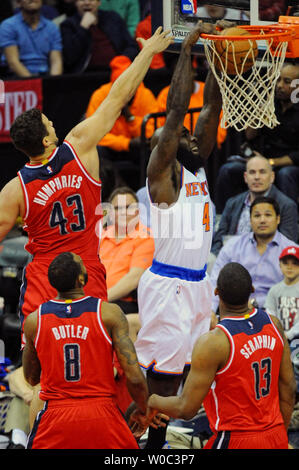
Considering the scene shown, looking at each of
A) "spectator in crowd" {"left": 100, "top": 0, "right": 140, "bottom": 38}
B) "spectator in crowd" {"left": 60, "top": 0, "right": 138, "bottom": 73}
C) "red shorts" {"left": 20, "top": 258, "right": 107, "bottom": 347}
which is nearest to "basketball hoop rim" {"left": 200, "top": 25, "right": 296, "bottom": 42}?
"red shorts" {"left": 20, "top": 258, "right": 107, "bottom": 347}

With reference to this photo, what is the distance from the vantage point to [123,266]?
24.7 feet

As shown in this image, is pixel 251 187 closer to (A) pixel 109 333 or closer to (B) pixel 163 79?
(B) pixel 163 79

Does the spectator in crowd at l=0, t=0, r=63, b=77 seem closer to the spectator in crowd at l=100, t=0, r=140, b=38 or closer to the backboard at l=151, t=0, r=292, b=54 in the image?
the spectator in crowd at l=100, t=0, r=140, b=38

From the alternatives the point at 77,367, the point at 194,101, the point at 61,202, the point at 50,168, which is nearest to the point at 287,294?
the point at 61,202

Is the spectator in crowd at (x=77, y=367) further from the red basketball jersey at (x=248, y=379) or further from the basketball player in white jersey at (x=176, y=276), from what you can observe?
the basketball player in white jersey at (x=176, y=276)

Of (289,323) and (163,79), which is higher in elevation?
(163,79)

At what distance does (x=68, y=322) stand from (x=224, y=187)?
4.68 meters

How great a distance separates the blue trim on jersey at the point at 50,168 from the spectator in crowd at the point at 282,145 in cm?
361

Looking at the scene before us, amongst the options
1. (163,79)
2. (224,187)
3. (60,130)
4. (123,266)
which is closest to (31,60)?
(60,130)

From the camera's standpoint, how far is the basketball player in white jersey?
5707 mm

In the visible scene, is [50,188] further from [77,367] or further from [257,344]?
[257,344]

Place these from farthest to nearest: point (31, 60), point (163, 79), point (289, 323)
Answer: point (31, 60) → point (163, 79) → point (289, 323)

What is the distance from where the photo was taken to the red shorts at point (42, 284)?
539cm

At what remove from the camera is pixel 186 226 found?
226 inches
